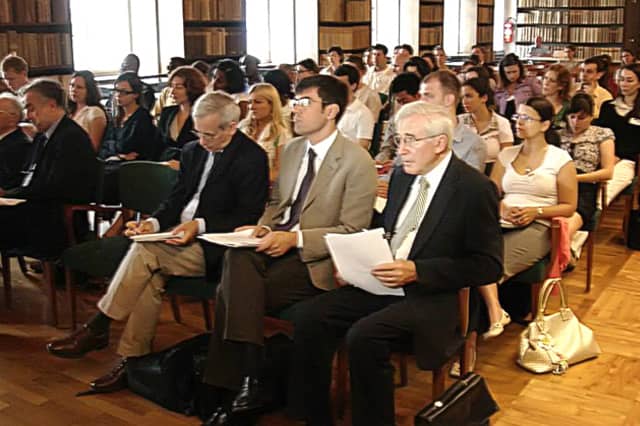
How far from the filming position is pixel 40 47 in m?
7.63

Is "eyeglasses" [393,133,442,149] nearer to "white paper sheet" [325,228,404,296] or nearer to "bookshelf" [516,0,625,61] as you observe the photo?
"white paper sheet" [325,228,404,296]

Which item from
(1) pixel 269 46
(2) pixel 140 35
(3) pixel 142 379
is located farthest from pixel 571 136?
(1) pixel 269 46

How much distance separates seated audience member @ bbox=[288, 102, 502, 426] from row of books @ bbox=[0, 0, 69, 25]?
5435 mm

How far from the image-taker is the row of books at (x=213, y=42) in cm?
932

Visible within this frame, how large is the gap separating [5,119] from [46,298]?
1086 mm

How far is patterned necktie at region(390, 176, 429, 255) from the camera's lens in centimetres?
306

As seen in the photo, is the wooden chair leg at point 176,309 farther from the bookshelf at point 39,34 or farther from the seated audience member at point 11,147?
the bookshelf at point 39,34

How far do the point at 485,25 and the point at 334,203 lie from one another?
13.0 m

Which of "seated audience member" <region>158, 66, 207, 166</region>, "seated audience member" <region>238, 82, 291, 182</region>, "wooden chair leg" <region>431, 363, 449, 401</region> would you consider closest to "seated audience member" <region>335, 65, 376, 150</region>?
"seated audience member" <region>238, 82, 291, 182</region>

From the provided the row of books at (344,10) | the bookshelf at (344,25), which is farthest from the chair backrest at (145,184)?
the row of books at (344,10)

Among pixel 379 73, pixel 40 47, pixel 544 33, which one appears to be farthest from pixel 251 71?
pixel 544 33

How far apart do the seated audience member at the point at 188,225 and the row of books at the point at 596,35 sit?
13.1 metres

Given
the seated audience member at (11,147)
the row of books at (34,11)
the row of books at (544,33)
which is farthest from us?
the row of books at (544,33)

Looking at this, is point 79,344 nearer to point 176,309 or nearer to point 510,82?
point 176,309
